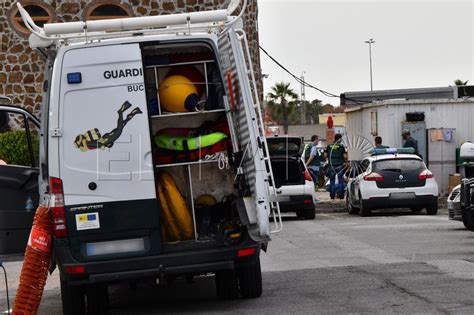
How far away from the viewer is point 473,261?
42.7ft

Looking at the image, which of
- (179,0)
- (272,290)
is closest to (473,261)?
(272,290)

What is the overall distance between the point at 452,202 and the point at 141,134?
9.18m

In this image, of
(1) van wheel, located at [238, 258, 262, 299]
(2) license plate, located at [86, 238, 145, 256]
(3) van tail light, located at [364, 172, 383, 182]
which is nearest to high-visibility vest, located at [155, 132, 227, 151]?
(2) license plate, located at [86, 238, 145, 256]

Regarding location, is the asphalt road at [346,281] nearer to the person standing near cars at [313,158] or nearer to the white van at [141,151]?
the white van at [141,151]

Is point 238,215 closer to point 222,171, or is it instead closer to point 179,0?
point 222,171

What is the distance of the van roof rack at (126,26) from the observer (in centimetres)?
943

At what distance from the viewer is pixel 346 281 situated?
37.9 ft

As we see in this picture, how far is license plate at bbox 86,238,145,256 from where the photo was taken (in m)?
9.43

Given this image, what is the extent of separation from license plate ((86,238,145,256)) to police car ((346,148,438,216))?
44.6 ft

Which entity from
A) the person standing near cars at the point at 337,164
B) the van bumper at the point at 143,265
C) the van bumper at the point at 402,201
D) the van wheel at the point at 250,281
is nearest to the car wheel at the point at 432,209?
the van bumper at the point at 402,201

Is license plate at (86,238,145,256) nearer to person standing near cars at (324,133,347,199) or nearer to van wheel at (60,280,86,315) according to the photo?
van wheel at (60,280,86,315)

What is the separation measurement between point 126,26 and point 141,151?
1.20 metres

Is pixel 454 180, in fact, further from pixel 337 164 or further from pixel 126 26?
pixel 126 26

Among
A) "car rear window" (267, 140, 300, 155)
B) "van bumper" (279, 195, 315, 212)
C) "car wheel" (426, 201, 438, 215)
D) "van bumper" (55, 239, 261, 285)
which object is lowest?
"car wheel" (426, 201, 438, 215)
